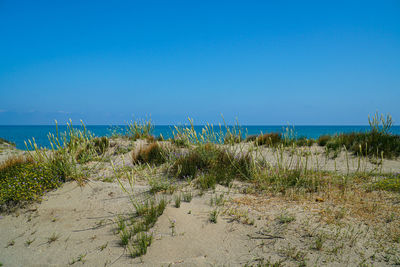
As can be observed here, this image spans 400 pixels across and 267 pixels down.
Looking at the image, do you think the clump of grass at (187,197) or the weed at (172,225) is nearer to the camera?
the weed at (172,225)

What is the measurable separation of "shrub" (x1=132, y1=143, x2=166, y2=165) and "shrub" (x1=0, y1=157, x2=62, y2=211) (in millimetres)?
2106

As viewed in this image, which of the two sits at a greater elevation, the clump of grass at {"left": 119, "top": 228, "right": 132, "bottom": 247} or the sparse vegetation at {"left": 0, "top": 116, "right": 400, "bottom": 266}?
the sparse vegetation at {"left": 0, "top": 116, "right": 400, "bottom": 266}

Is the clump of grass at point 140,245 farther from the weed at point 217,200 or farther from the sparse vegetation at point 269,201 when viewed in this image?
the weed at point 217,200

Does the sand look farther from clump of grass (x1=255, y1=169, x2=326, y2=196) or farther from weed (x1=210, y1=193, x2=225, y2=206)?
clump of grass (x1=255, y1=169, x2=326, y2=196)

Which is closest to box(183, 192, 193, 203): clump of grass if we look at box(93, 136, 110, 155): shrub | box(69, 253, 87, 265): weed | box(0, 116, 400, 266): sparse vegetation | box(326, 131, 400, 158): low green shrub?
box(0, 116, 400, 266): sparse vegetation

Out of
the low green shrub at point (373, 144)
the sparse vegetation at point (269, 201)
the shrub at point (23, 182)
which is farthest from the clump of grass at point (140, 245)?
the low green shrub at point (373, 144)

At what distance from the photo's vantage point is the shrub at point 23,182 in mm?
4551

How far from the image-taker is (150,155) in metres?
6.93

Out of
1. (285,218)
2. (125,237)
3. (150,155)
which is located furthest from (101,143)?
(285,218)

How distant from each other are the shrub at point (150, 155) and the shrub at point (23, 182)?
2.11 metres

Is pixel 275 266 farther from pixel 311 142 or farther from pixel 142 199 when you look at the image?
pixel 311 142

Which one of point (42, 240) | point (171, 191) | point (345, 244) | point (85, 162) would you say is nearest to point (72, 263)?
point (42, 240)

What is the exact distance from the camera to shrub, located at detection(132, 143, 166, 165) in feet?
22.0

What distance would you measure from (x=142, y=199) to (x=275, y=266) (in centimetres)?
248
